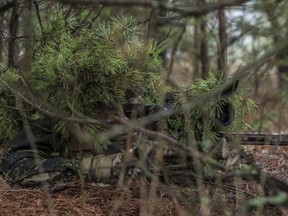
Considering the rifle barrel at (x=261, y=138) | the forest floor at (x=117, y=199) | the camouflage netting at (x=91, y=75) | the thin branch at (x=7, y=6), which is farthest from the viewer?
the thin branch at (x=7, y=6)

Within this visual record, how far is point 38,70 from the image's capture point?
4375 mm

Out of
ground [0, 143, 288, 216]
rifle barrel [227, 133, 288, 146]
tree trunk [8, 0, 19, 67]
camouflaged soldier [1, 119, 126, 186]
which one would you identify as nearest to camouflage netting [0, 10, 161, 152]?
camouflaged soldier [1, 119, 126, 186]

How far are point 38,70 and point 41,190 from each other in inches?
38.0

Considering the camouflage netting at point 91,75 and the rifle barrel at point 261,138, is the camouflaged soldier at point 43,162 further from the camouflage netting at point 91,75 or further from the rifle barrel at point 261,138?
the rifle barrel at point 261,138

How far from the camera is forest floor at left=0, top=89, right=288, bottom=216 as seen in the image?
3.51 meters

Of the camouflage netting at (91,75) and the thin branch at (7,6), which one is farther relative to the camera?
the thin branch at (7,6)

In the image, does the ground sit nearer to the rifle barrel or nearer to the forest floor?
the forest floor

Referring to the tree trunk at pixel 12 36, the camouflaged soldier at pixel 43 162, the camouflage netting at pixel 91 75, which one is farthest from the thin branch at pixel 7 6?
the camouflaged soldier at pixel 43 162

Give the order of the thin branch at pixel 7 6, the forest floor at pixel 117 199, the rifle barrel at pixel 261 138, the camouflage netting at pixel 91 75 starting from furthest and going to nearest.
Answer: the thin branch at pixel 7 6
the camouflage netting at pixel 91 75
the rifle barrel at pixel 261 138
the forest floor at pixel 117 199

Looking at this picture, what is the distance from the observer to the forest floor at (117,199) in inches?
138

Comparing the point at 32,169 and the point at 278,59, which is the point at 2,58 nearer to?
the point at 32,169

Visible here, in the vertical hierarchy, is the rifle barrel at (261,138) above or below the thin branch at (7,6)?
below

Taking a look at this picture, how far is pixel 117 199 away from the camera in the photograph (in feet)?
12.3

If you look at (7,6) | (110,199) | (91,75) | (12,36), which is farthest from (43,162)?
(7,6)
